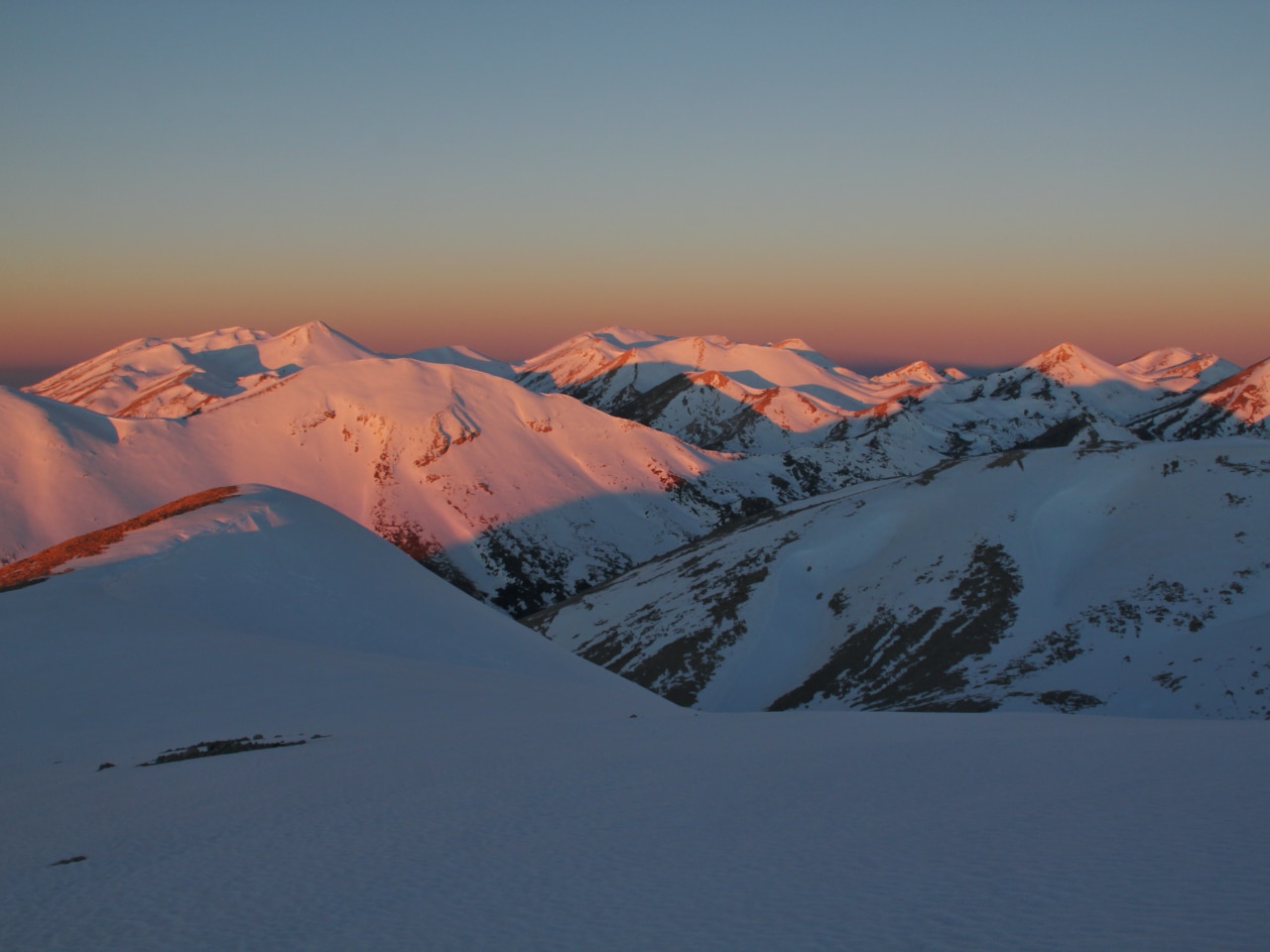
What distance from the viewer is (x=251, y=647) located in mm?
28359

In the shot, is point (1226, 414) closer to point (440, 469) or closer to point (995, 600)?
point (440, 469)

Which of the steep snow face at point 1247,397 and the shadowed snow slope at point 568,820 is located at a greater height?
the shadowed snow slope at point 568,820

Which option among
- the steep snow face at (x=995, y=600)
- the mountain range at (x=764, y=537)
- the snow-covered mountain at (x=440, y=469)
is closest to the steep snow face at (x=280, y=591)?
the steep snow face at (x=995, y=600)

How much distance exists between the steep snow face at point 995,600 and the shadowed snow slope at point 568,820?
51.0 ft

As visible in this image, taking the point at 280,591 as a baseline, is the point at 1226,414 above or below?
below

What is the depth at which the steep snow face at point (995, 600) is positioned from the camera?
36.3 meters

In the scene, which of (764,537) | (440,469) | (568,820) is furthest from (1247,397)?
(568,820)

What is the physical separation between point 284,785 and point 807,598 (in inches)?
1669

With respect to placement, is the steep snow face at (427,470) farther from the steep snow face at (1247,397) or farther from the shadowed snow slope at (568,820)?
the steep snow face at (1247,397)

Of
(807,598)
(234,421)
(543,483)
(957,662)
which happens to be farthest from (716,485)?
(957,662)

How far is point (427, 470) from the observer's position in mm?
118688

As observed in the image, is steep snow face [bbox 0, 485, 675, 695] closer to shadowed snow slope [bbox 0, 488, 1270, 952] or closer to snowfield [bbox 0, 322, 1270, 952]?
snowfield [bbox 0, 322, 1270, 952]

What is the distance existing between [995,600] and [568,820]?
3838 centimetres

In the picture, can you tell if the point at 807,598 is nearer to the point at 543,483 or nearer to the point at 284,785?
the point at 284,785
